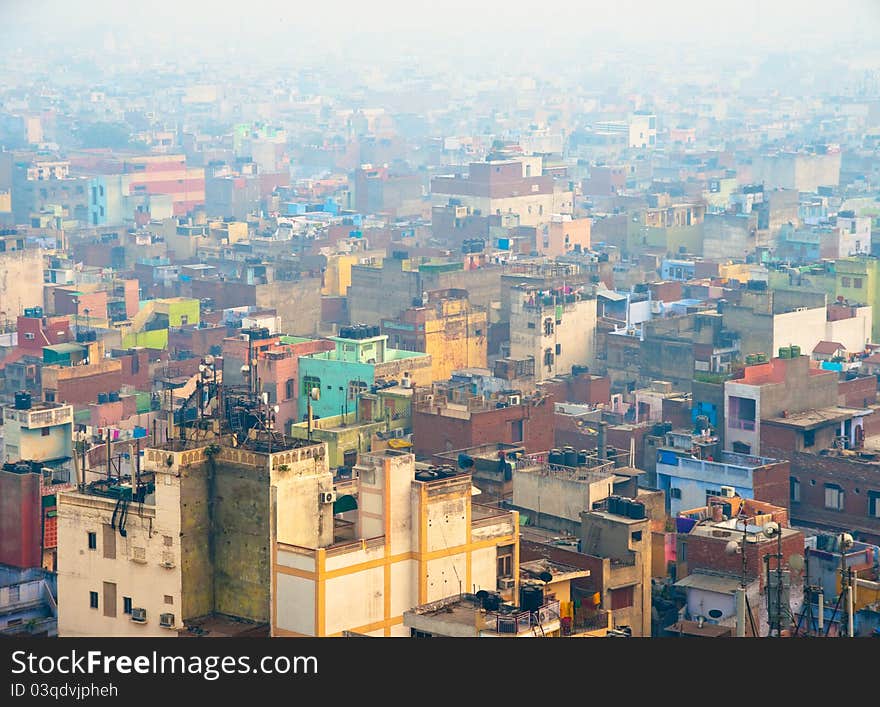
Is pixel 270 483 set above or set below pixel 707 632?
above

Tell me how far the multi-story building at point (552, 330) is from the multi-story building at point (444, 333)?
1328 millimetres

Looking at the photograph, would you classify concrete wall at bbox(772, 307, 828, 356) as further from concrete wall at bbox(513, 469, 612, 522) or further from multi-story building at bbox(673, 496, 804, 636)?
multi-story building at bbox(673, 496, 804, 636)

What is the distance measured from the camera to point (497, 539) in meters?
25.0

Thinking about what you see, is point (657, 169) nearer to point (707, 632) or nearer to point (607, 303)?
point (607, 303)

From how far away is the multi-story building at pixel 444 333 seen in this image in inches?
1784

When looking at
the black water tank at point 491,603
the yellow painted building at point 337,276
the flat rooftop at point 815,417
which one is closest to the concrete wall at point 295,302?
the yellow painted building at point 337,276

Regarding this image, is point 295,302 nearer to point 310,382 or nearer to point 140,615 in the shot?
point 310,382

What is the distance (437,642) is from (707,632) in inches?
391

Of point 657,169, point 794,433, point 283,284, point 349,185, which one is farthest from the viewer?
point 657,169

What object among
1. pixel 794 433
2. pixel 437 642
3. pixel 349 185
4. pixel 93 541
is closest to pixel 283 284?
pixel 794 433

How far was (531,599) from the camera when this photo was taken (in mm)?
21938

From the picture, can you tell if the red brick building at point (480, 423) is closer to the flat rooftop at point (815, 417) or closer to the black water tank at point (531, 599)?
the flat rooftop at point (815, 417)

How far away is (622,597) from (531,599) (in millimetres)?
4524

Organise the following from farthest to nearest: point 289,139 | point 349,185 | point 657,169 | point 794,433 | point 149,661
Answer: point 289,139 → point 657,169 → point 349,185 → point 794,433 → point 149,661
